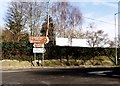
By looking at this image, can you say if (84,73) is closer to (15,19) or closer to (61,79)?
(61,79)

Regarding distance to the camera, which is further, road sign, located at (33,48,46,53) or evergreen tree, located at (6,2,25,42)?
evergreen tree, located at (6,2,25,42)

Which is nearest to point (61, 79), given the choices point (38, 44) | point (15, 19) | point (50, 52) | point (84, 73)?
point (84, 73)

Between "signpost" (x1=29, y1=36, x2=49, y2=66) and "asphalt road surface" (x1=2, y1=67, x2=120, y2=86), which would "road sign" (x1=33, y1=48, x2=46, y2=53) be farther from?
"asphalt road surface" (x1=2, y1=67, x2=120, y2=86)

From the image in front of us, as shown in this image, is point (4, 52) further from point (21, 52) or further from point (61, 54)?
point (61, 54)

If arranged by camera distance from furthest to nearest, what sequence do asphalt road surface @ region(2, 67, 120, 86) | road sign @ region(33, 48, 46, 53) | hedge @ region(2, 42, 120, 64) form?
hedge @ region(2, 42, 120, 64) → road sign @ region(33, 48, 46, 53) → asphalt road surface @ region(2, 67, 120, 86)

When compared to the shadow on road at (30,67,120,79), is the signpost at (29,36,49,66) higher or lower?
higher

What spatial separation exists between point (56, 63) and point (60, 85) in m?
25.1

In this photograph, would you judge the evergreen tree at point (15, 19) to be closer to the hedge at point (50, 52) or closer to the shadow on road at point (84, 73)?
the hedge at point (50, 52)

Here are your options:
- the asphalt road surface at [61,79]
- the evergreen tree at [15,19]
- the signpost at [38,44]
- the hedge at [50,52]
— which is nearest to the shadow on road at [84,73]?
the asphalt road surface at [61,79]

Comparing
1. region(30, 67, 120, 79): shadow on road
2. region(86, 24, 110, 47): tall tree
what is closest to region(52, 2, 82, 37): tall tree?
region(86, 24, 110, 47): tall tree

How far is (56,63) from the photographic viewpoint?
40.2 metres

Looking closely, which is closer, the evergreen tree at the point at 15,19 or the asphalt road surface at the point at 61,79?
the asphalt road surface at the point at 61,79

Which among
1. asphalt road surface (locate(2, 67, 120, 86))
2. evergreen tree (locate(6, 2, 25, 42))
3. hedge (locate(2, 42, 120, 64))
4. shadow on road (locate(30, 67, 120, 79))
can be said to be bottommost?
shadow on road (locate(30, 67, 120, 79))

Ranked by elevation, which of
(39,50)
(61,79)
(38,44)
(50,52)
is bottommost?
(61,79)
